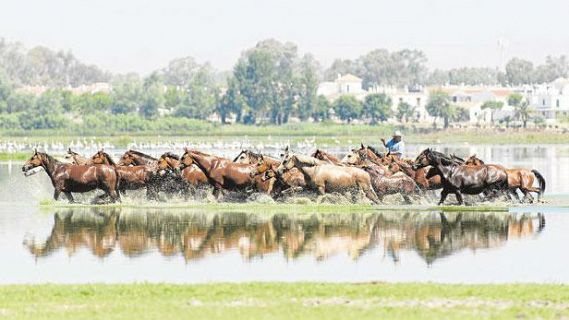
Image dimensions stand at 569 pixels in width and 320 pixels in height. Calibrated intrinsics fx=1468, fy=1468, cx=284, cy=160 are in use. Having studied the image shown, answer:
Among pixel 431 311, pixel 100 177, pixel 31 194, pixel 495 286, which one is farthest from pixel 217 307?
pixel 31 194

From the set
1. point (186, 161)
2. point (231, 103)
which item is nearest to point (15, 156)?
point (186, 161)

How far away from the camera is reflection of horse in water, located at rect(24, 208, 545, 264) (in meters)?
24.2

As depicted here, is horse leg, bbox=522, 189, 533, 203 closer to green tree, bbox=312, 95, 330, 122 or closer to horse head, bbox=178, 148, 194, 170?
horse head, bbox=178, 148, 194, 170

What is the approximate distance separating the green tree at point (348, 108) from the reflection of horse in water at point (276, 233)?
135533 millimetres

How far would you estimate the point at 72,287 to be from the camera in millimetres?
18328

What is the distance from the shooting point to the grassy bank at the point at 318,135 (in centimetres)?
13050

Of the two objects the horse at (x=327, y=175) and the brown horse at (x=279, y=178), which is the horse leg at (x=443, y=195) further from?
the brown horse at (x=279, y=178)

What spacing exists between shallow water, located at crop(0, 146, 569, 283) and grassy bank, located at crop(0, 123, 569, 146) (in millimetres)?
91467

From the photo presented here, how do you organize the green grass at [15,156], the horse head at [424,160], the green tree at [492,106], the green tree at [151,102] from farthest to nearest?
the green tree at [492,106], the green tree at [151,102], the green grass at [15,156], the horse head at [424,160]

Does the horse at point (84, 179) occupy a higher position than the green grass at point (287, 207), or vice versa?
the horse at point (84, 179)

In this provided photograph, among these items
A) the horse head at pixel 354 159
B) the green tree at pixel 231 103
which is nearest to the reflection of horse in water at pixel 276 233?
the horse head at pixel 354 159

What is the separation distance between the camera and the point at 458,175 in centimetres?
3303

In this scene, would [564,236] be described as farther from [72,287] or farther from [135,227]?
[72,287]

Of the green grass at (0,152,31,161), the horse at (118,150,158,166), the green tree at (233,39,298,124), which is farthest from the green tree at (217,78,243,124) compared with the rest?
the horse at (118,150,158,166)
